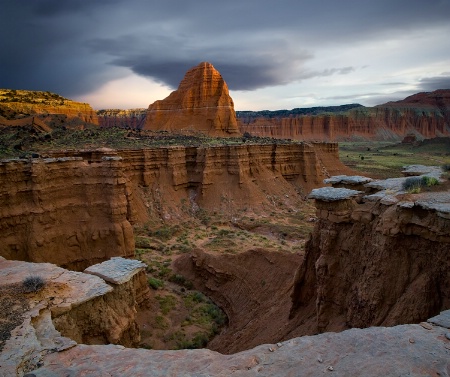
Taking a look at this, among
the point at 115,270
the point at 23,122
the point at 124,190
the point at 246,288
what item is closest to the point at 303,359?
the point at 115,270

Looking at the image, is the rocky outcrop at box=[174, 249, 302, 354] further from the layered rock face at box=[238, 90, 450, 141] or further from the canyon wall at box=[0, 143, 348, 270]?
the layered rock face at box=[238, 90, 450, 141]

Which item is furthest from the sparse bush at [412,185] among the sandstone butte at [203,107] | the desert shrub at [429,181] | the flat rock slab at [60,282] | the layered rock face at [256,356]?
the sandstone butte at [203,107]

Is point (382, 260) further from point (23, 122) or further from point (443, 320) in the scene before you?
point (23, 122)

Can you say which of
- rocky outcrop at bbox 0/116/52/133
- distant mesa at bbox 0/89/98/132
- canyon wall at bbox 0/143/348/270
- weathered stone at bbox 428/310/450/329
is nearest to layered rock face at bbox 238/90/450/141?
distant mesa at bbox 0/89/98/132

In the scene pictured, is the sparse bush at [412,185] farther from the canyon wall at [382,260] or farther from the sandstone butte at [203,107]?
the sandstone butte at [203,107]

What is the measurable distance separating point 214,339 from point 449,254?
1204 centimetres

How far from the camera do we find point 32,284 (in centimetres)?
972

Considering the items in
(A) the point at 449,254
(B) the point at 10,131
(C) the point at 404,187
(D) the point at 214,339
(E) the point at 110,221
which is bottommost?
(D) the point at 214,339

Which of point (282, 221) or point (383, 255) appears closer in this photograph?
point (383, 255)

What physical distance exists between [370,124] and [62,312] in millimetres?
169088

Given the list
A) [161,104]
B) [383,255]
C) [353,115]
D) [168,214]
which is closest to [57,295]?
[383,255]

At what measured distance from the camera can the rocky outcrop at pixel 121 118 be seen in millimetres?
139750

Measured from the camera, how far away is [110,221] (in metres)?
20.5

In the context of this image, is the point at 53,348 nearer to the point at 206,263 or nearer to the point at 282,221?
the point at 206,263
